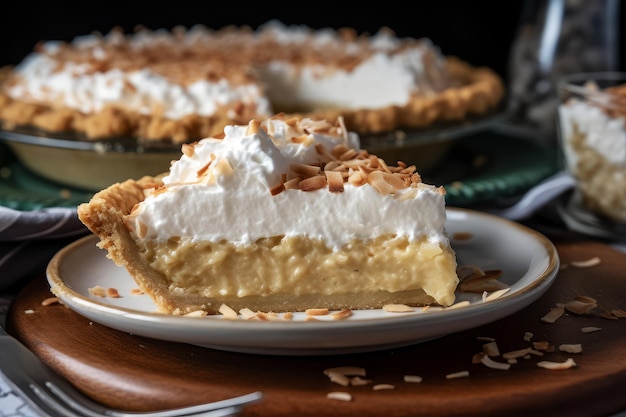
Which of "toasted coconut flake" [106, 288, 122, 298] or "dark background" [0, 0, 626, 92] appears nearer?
"toasted coconut flake" [106, 288, 122, 298]

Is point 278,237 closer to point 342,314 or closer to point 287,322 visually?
point 342,314

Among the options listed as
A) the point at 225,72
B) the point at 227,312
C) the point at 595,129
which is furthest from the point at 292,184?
the point at 225,72

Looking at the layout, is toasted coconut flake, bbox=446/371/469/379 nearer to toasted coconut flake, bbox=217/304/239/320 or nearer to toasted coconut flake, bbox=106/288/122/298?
toasted coconut flake, bbox=217/304/239/320

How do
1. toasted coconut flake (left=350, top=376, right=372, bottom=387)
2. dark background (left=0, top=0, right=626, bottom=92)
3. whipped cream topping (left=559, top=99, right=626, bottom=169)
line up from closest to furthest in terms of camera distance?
1. toasted coconut flake (left=350, top=376, right=372, bottom=387)
2. whipped cream topping (left=559, top=99, right=626, bottom=169)
3. dark background (left=0, top=0, right=626, bottom=92)

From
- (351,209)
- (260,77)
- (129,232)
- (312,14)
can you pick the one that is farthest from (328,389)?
(312,14)

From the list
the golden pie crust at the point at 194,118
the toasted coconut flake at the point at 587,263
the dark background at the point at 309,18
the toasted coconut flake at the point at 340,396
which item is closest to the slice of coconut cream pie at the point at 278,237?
the toasted coconut flake at the point at 340,396

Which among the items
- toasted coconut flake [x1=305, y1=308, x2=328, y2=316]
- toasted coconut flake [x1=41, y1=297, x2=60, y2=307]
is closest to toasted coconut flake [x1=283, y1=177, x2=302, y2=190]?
toasted coconut flake [x1=305, y1=308, x2=328, y2=316]

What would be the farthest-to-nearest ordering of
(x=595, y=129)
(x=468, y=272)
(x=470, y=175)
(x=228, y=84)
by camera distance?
1. (x=228, y=84)
2. (x=470, y=175)
3. (x=595, y=129)
4. (x=468, y=272)
